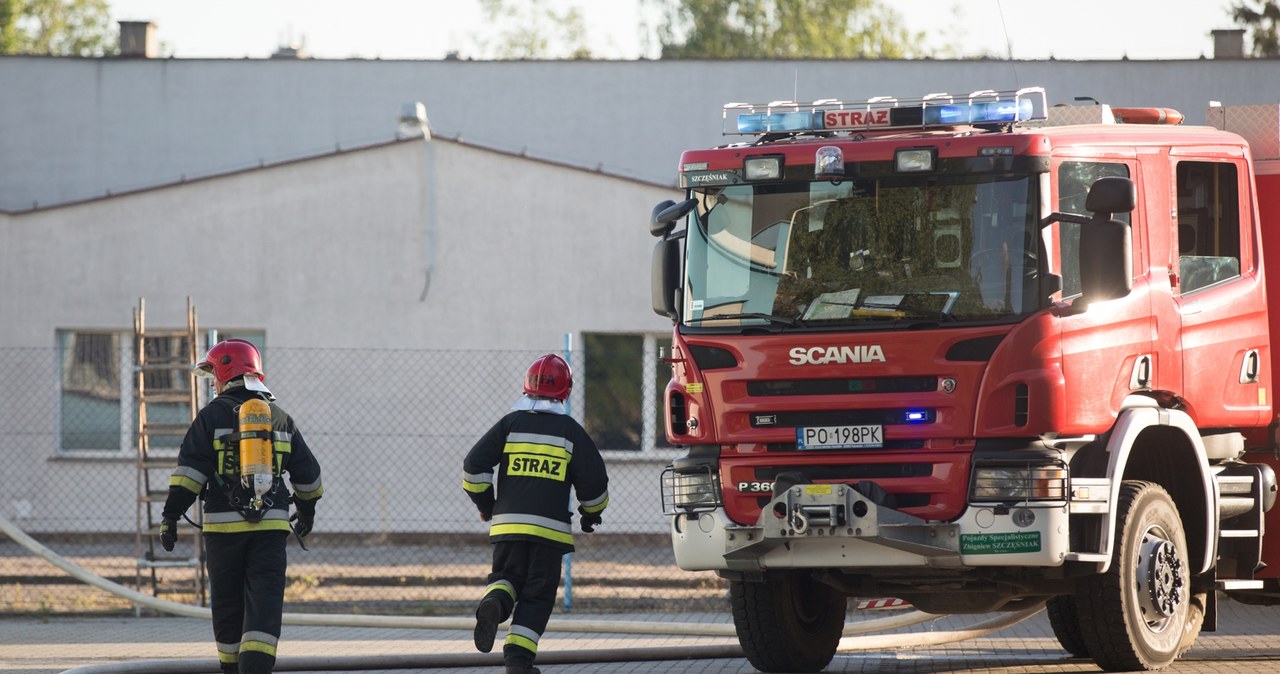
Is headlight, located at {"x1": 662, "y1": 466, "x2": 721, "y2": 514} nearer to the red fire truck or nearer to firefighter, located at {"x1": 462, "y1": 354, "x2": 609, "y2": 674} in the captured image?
the red fire truck

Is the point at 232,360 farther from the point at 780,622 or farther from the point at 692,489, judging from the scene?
the point at 780,622

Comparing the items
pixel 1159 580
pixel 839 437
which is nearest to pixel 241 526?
pixel 839 437

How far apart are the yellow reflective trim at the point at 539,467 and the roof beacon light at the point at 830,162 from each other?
2.07 meters

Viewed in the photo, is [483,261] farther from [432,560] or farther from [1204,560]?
[1204,560]

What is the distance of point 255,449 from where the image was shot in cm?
834

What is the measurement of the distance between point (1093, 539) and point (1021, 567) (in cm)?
39

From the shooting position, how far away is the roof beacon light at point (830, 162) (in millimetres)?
8633

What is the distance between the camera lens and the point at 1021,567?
27.6 ft

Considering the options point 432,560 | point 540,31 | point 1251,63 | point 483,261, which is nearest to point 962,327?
point 432,560

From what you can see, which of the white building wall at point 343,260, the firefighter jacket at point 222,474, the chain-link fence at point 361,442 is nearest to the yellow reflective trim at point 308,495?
the firefighter jacket at point 222,474

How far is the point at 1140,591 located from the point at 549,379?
3.36 m

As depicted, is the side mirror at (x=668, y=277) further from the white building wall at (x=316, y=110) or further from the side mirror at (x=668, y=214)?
the white building wall at (x=316, y=110)

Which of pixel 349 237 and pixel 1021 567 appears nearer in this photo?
pixel 1021 567

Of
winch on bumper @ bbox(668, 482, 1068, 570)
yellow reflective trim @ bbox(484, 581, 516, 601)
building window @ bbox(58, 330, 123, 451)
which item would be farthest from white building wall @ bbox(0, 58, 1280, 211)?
yellow reflective trim @ bbox(484, 581, 516, 601)
